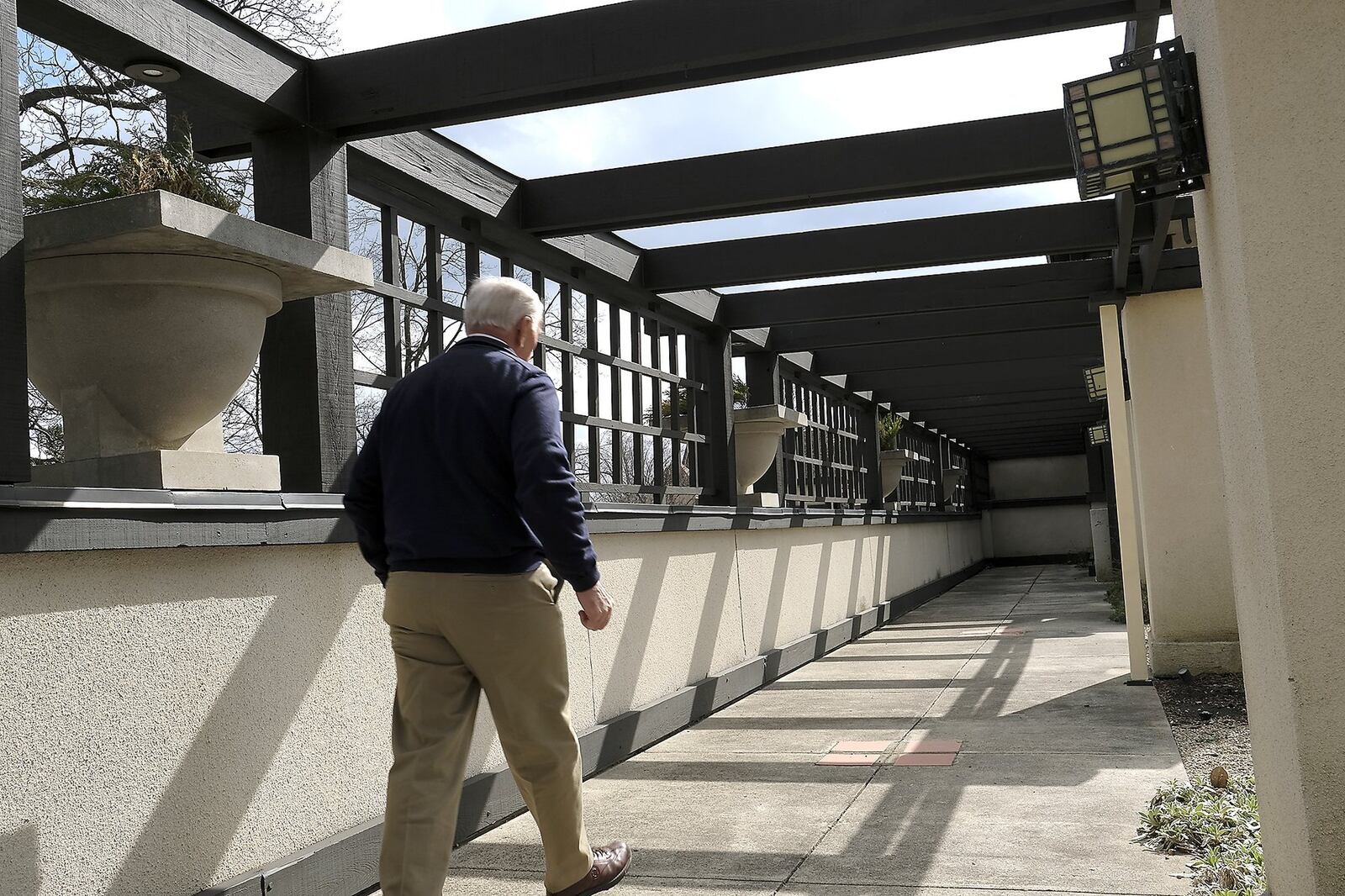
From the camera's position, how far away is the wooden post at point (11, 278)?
2.82 m

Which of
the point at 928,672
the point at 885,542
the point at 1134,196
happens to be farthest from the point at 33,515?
the point at 885,542

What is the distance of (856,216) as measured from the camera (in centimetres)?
769

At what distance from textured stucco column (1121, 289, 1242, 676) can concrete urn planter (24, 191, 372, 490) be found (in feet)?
20.3

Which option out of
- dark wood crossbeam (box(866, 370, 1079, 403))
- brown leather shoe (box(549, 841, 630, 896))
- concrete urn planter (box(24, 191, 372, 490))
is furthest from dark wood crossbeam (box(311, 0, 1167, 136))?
dark wood crossbeam (box(866, 370, 1079, 403))

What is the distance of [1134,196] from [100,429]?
303 centimetres

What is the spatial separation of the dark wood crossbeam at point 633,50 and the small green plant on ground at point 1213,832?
2.78 m

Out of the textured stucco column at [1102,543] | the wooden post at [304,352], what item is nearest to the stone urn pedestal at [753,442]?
the wooden post at [304,352]

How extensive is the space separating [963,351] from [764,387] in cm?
267

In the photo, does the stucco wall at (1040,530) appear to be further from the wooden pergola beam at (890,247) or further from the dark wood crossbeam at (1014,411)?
the wooden pergola beam at (890,247)

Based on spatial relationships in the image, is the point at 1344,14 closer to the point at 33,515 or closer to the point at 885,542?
the point at 33,515

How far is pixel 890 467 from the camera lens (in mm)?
15883

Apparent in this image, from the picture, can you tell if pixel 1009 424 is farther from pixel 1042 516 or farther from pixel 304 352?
pixel 304 352

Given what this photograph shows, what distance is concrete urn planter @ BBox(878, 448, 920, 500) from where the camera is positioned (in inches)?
618

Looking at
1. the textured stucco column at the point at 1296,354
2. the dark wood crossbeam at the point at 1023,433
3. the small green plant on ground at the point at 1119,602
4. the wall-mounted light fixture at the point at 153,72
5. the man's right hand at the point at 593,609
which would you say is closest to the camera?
the textured stucco column at the point at 1296,354
